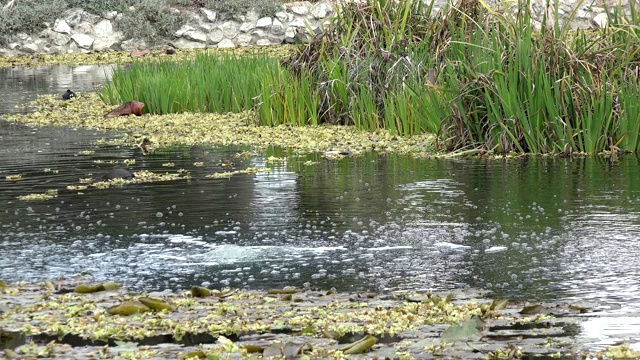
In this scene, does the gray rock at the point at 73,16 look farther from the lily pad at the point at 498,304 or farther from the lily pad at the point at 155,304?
the lily pad at the point at 498,304

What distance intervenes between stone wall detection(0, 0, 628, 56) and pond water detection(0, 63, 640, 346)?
21666mm

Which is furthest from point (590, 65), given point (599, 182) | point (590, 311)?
point (590, 311)

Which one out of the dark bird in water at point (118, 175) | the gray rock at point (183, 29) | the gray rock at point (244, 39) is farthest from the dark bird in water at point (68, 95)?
the gray rock at point (183, 29)

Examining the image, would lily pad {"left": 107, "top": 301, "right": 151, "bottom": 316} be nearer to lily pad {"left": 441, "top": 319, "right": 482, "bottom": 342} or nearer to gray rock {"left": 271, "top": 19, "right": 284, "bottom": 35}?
lily pad {"left": 441, "top": 319, "right": 482, "bottom": 342}

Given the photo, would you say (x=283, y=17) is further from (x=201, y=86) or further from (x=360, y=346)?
(x=360, y=346)

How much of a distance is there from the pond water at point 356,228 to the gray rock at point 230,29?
21705mm

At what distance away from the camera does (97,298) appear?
5.56 metres

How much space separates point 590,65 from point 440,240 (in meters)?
4.82

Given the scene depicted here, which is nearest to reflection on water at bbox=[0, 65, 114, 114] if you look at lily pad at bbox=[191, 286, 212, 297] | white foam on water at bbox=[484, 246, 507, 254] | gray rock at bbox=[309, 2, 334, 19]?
gray rock at bbox=[309, 2, 334, 19]

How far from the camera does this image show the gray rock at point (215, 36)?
32250mm

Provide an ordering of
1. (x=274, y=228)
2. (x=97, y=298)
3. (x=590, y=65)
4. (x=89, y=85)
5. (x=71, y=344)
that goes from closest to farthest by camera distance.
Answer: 1. (x=71, y=344)
2. (x=97, y=298)
3. (x=274, y=228)
4. (x=590, y=65)
5. (x=89, y=85)

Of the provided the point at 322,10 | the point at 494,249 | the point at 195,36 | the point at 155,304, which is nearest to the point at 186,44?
the point at 195,36

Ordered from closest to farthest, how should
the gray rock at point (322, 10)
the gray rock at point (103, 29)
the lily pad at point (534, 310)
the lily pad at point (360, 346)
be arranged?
the lily pad at point (360, 346), the lily pad at point (534, 310), the gray rock at point (322, 10), the gray rock at point (103, 29)

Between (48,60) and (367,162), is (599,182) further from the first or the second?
(48,60)
